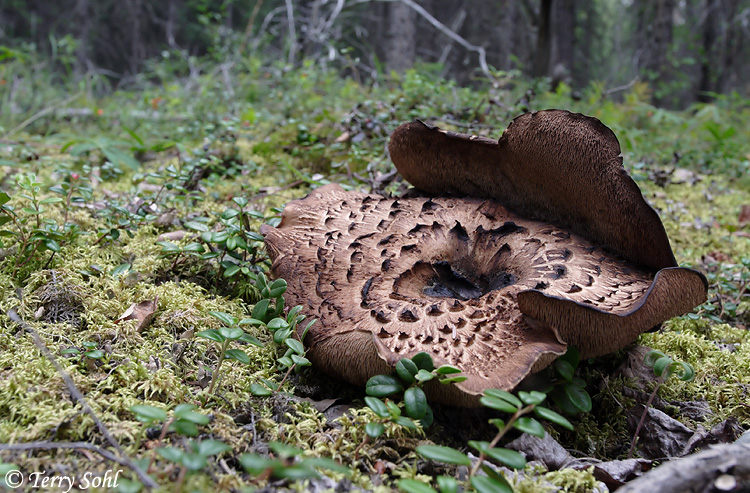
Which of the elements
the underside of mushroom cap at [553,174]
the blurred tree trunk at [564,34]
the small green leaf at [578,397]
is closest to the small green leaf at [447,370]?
the small green leaf at [578,397]

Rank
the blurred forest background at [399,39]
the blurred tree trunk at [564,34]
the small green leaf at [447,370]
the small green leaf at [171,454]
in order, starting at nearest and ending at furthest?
1. the small green leaf at [171,454]
2. the small green leaf at [447,370]
3. the blurred forest background at [399,39]
4. the blurred tree trunk at [564,34]

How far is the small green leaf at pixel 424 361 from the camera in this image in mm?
1755

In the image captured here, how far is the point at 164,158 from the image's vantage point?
18.4 ft

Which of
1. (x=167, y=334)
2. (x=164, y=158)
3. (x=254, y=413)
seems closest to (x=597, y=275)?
(x=254, y=413)

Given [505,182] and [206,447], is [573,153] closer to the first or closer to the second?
[505,182]

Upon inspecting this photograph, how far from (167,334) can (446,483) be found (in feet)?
4.95

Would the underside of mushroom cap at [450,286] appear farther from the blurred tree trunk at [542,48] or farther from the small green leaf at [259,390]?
the blurred tree trunk at [542,48]

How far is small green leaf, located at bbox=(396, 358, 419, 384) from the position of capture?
1.76 meters

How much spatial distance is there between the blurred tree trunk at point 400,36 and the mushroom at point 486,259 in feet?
29.3

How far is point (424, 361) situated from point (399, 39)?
35.0 feet

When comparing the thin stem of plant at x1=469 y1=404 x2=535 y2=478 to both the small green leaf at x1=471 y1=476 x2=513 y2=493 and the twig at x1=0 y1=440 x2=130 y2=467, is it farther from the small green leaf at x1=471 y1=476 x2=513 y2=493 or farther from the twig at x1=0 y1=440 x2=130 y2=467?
the twig at x1=0 y1=440 x2=130 y2=467

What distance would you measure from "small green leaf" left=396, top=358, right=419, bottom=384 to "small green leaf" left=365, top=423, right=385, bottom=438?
0.20 meters

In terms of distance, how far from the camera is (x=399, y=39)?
36.5ft

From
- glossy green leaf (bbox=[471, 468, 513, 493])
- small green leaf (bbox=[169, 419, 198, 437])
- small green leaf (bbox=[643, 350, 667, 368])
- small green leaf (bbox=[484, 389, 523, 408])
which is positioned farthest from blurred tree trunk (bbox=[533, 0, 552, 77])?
small green leaf (bbox=[169, 419, 198, 437])
